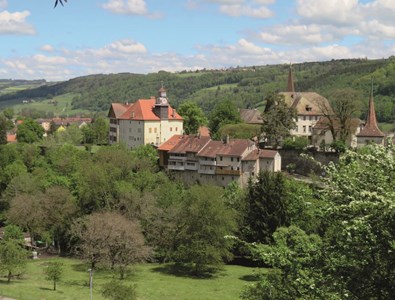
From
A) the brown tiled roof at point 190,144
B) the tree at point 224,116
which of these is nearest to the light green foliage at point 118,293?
the brown tiled roof at point 190,144

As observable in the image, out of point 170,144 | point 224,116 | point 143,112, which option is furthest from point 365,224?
point 224,116

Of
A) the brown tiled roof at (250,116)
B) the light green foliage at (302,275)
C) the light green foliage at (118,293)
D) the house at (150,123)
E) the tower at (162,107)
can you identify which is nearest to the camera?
the light green foliage at (302,275)

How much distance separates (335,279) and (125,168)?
5402cm

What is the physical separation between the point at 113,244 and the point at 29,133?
63.1 m

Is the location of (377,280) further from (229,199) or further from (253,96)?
(253,96)

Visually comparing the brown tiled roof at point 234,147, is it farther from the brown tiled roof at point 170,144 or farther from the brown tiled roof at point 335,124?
the brown tiled roof at point 335,124

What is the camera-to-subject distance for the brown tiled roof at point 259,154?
214 feet

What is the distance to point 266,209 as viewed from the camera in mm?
54000

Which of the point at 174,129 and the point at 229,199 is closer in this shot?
the point at 229,199

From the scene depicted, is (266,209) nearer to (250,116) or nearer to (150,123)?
(150,123)

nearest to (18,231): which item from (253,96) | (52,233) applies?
(52,233)

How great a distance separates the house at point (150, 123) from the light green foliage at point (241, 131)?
35.3 ft

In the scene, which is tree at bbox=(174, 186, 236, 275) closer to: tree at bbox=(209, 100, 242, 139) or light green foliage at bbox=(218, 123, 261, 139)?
light green foliage at bbox=(218, 123, 261, 139)

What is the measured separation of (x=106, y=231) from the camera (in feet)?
165
